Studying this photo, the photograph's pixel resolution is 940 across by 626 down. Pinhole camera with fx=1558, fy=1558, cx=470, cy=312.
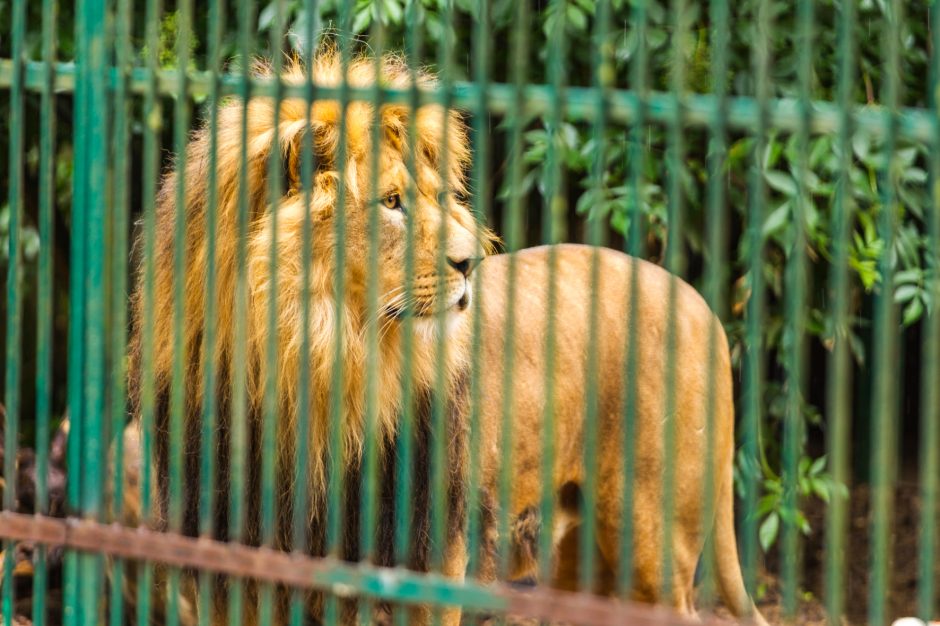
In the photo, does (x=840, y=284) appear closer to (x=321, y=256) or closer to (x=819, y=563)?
(x=321, y=256)

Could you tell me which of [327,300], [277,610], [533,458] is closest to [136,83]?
[327,300]

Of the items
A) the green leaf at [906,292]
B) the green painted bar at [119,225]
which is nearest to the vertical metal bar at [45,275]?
the green painted bar at [119,225]

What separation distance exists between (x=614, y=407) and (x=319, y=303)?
52.2 inches

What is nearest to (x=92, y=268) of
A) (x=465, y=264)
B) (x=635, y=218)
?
(x=465, y=264)

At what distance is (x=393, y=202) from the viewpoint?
305 cm

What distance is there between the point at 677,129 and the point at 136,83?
992 millimetres

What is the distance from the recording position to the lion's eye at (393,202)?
3041 millimetres

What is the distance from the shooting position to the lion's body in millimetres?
3938

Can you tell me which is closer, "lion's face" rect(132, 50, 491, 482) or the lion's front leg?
"lion's face" rect(132, 50, 491, 482)

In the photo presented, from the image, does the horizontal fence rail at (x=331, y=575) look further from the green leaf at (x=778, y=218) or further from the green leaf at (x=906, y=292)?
the green leaf at (x=906, y=292)

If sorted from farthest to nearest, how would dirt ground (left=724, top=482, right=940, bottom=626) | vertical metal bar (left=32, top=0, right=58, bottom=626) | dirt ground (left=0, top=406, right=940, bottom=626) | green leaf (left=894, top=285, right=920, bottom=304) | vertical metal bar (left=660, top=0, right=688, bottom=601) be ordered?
dirt ground (left=724, top=482, right=940, bottom=626), dirt ground (left=0, top=406, right=940, bottom=626), green leaf (left=894, top=285, right=920, bottom=304), vertical metal bar (left=32, top=0, right=58, bottom=626), vertical metal bar (left=660, top=0, right=688, bottom=601)

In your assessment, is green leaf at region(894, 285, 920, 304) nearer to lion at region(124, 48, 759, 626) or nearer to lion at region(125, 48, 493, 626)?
lion at region(124, 48, 759, 626)

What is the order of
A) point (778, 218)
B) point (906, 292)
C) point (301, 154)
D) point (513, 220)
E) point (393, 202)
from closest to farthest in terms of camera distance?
point (513, 220) < point (301, 154) < point (393, 202) < point (778, 218) < point (906, 292)

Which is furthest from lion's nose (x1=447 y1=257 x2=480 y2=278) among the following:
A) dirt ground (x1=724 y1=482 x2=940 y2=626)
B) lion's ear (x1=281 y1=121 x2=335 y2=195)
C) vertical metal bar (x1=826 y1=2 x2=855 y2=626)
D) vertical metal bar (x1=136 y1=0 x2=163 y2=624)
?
dirt ground (x1=724 y1=482 x2=940 y2=626)
